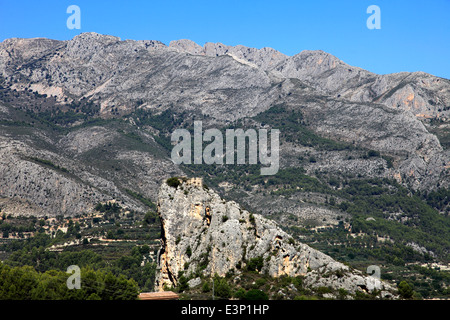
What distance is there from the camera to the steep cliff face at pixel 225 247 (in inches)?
2670

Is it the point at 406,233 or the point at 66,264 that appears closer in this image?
the point at 66,264

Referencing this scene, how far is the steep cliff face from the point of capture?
222ft

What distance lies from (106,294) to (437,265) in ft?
354

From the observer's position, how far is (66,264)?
11544cm

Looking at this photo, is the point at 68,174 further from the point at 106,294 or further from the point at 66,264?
the point at 106,294

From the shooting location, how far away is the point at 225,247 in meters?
69.4

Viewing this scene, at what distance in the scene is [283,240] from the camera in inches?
2766

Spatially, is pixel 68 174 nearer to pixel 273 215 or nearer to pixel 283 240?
pixel 273 215

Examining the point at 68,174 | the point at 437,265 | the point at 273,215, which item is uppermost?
the point at 68,174

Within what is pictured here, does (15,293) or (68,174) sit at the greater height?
(68,174)

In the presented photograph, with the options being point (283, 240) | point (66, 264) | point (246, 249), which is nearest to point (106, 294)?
point (246, 249)
